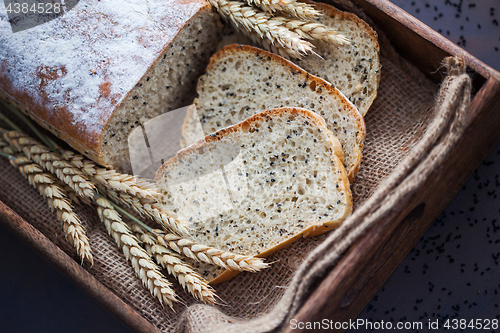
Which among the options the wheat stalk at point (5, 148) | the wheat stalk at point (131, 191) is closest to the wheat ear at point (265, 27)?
the wheat stalk at point (131, 191)

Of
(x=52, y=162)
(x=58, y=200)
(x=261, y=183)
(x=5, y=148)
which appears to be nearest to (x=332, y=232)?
(x=261, y=183)

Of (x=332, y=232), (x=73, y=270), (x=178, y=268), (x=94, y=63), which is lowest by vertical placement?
(x=73, y=270)

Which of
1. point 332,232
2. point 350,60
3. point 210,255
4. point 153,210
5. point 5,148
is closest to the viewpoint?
point 332,232

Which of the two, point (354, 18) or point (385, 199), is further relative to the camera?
point (354, 18)

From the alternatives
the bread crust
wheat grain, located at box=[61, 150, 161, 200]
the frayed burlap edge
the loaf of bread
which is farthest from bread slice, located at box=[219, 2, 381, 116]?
wheat grain, located at box=[61, 150, 161, 200]

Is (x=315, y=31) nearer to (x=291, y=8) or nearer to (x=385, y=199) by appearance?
(x=291, y=8)

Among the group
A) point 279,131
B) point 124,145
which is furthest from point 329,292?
point 124,145
